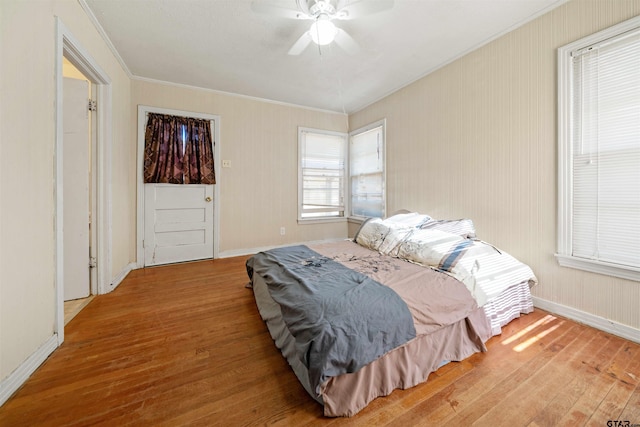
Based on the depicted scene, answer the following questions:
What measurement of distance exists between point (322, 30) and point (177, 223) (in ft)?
10.3

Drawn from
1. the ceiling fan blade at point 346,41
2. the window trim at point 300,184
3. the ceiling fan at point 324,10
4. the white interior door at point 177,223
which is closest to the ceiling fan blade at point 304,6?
the ceiling fan at point 324,10

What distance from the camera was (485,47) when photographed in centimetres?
256

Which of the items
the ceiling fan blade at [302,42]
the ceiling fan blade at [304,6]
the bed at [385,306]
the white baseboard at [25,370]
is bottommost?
the white baseboard at [25,370]

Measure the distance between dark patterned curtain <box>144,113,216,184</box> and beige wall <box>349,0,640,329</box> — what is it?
10.3ft

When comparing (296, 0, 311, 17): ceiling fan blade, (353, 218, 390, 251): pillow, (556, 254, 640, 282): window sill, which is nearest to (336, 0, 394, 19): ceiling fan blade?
(296, 0, 311, 17): ceiling fan blade

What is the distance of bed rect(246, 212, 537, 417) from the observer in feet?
3.88

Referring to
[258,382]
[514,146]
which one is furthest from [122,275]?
[514,146]

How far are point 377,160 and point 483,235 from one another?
2.06 metres

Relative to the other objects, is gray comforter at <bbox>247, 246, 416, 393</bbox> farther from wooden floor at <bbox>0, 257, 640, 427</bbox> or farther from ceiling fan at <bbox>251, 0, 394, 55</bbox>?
ceiling fan at <bbox>251, 0, 394, 55</bbox>

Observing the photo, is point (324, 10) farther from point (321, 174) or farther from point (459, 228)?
point (321, 174)

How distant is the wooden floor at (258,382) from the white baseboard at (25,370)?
0.03 m

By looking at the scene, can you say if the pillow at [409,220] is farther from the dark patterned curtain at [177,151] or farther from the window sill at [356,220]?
the dark patterned curtain at [177,151]

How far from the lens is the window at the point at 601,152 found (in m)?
1.74

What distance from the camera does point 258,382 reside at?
1.38 meters
